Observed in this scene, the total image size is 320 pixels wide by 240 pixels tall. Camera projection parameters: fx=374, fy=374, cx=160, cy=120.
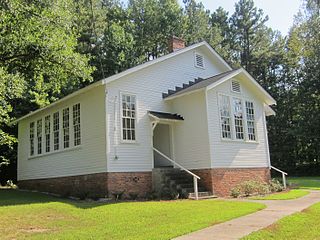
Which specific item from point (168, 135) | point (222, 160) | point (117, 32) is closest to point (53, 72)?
point (168, 135)

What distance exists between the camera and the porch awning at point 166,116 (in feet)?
55.6

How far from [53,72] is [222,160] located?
8296 mm

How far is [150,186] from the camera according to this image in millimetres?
16516

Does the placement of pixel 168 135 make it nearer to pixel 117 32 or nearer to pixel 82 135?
pixel 82 135

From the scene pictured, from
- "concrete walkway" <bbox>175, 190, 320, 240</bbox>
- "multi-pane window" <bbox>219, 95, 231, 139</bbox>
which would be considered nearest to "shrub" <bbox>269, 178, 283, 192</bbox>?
"multi-pane window" <bbox>219, 95, 231, 139</bbox>

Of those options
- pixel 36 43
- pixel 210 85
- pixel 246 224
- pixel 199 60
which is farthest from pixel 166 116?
pixel 246 224

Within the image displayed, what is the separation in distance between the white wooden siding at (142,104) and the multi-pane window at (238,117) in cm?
309

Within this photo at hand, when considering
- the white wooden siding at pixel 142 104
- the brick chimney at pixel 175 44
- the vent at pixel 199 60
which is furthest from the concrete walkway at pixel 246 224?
the brick chimney at pixel 175 44

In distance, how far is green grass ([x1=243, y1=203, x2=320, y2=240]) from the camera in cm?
775

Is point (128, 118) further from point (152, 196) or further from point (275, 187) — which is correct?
point (275, 187)

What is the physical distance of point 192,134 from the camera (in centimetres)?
1712

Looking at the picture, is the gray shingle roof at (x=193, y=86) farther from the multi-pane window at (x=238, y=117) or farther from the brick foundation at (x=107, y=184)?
the brick foundation at (x=107, y=184)

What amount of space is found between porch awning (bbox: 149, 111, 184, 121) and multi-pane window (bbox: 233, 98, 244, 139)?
2735mm

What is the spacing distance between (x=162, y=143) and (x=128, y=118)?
109 inches
